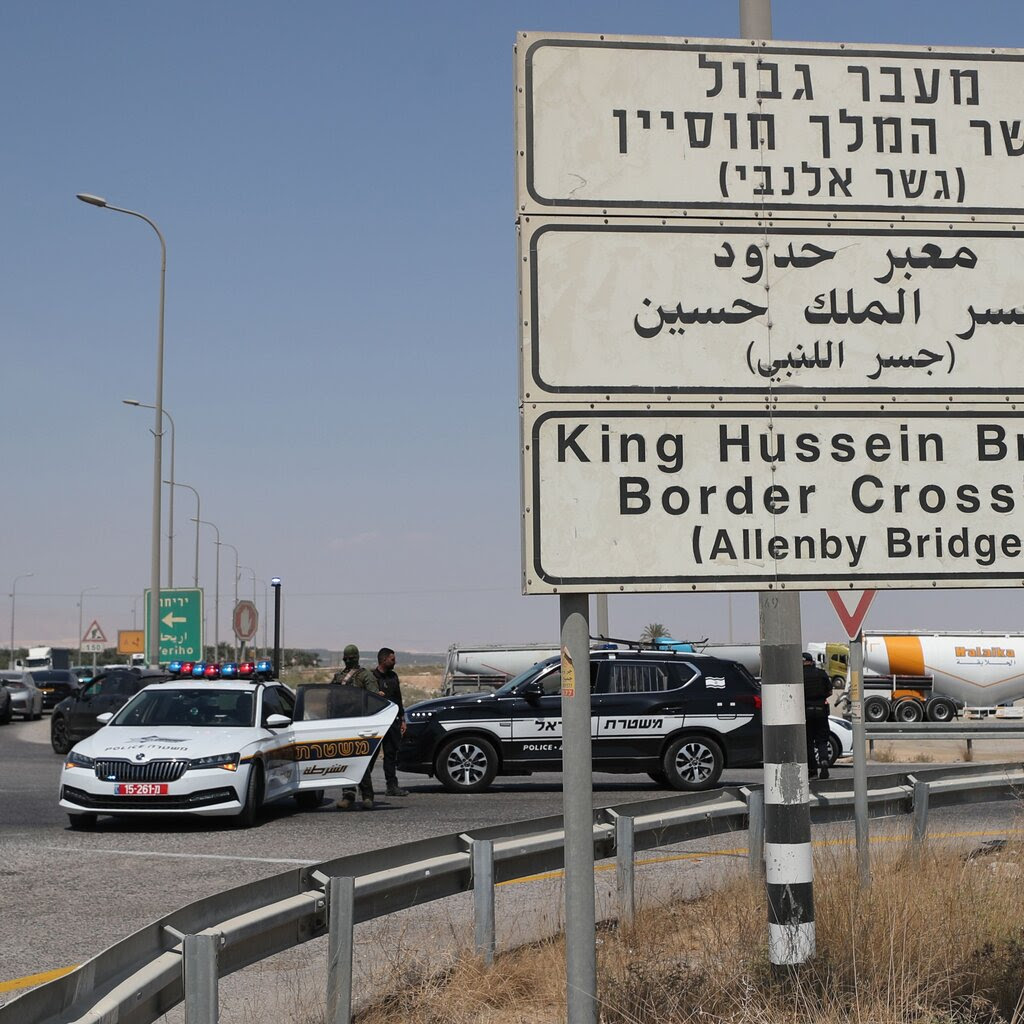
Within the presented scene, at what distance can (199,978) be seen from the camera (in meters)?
4.36

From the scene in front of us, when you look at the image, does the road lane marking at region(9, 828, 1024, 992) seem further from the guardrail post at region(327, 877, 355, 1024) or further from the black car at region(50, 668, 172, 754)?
the black car at region(50, 668, 172, 754)

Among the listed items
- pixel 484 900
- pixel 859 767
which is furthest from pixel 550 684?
pixel 484 900

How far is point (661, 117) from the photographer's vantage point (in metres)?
5.49

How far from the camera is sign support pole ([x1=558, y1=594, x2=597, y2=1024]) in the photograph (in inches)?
191

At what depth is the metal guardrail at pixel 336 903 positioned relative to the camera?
4.03 meters

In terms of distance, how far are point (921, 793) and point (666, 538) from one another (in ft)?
24.4

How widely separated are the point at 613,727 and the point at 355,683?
3.53 metres

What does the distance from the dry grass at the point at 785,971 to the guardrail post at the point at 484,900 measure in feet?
0.40

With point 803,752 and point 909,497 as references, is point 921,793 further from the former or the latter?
point 909,497

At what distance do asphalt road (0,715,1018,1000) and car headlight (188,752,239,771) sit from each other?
0.68 metres

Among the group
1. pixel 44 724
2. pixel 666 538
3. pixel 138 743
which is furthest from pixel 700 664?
pixel 44 724

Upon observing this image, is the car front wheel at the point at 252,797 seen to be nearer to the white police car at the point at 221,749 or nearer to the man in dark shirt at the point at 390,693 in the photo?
the white police car at the point at 221,749

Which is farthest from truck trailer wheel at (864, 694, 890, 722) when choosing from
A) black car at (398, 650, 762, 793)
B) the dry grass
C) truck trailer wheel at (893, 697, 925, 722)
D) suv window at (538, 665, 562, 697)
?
the dry grass

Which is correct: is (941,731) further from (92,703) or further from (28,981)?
(28,981)
